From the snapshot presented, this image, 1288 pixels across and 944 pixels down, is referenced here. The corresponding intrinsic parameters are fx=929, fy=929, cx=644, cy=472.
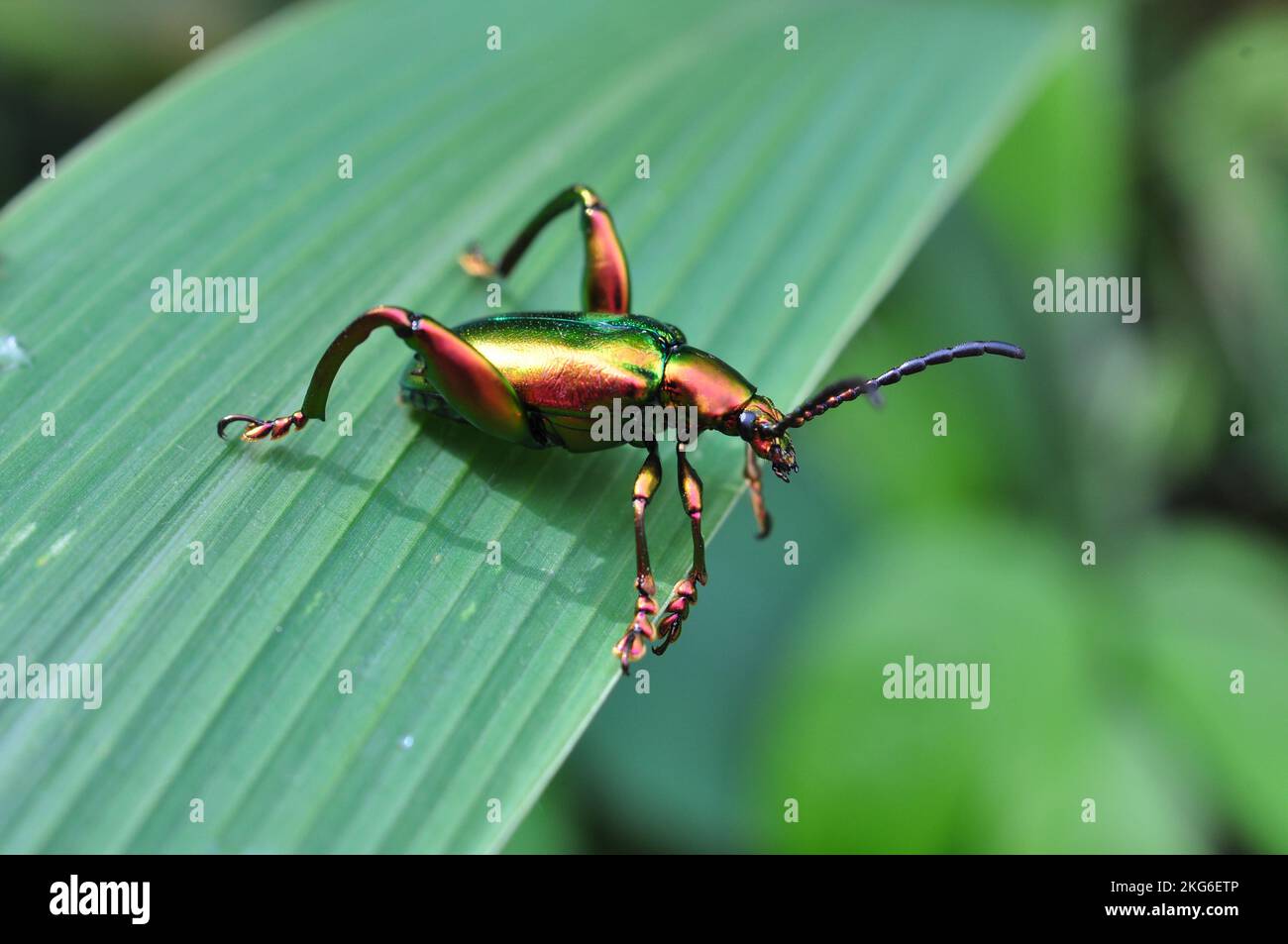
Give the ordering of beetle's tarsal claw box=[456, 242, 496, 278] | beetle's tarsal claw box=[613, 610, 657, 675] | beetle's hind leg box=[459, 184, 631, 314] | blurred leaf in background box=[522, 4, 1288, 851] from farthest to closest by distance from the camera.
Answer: blurred leaf in background box=[522, 4, 1288, 851], beetle's tarsal claw box=[456, 242, 496, 278], beetle's hind leg box=[459, 184, 631, 314], beetle's tarsal claw box=[613, 610, 657, 675]

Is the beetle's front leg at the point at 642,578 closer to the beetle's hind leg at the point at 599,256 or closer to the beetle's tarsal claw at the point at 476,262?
the beetle's hind leg at the point at 599,256

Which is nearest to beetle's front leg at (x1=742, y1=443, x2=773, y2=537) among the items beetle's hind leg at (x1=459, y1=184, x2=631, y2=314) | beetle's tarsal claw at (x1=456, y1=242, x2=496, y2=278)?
beetle's hind leg at (x1=459, y1=184, x2=631, y2=314)

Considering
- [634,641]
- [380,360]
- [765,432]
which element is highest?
[380,360]

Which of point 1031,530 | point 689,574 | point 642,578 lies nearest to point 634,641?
point 642,578

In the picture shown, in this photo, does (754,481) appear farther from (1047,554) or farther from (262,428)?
(1047,554)

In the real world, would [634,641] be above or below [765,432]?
below

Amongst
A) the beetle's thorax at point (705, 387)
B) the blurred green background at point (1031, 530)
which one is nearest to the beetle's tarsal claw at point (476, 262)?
the beetle's thorax at point (705, 387)

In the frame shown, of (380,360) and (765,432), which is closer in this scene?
(765,432)

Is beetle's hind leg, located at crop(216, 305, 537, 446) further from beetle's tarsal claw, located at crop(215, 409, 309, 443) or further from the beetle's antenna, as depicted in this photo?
the beetle's antenna
